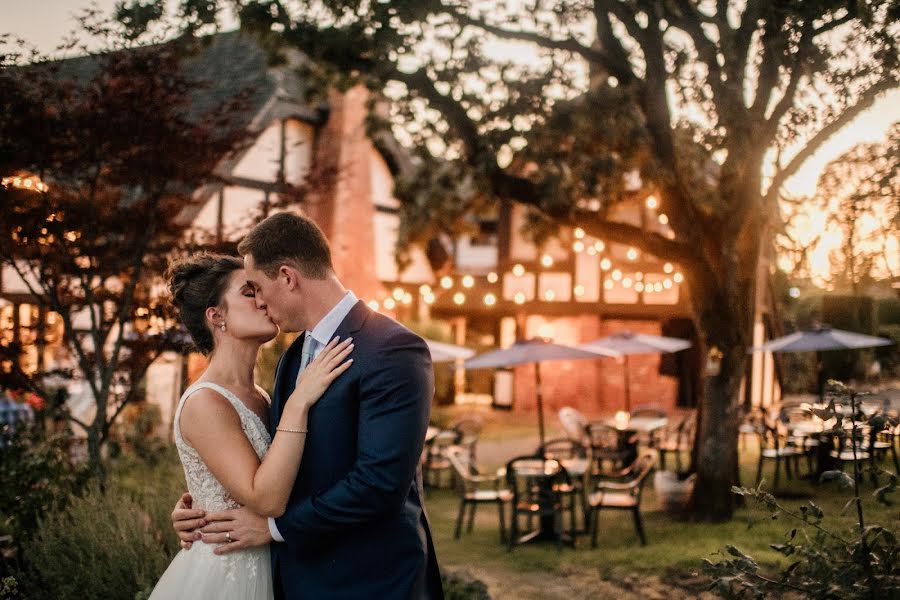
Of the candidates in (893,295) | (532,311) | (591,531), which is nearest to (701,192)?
(591,531)

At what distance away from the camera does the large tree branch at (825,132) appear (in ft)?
25.9

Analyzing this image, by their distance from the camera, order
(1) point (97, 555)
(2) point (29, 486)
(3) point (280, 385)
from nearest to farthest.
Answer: (3) point (280, 385) < (1) point (97, 555) < (2) point (29, 486)

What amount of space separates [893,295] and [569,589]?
368 centimetres

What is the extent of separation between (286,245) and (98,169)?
5120 millimetres

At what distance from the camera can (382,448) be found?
260 cm

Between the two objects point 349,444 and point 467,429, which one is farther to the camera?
point 467,429

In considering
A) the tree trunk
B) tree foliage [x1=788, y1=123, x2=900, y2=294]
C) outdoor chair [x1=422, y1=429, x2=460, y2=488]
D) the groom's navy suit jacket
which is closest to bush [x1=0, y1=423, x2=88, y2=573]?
the groom's navy suit jacket

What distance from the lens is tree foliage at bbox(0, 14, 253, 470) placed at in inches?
273

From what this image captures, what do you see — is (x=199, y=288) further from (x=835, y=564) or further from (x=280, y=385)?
(x=835, y=564)

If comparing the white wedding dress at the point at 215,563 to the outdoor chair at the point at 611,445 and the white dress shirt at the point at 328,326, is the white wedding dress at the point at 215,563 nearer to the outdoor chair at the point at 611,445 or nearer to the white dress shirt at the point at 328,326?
the white dress shirt at the point at 328,326

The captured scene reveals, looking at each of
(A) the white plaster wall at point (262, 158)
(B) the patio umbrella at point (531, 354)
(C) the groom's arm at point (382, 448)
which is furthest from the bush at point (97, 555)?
(A) the white plaster wall at point (262, 158)

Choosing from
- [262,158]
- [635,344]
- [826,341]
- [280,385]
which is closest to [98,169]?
[280,385]

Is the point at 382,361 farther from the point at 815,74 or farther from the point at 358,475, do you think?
the point at 815,74

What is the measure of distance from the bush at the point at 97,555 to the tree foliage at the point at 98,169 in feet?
5.10
